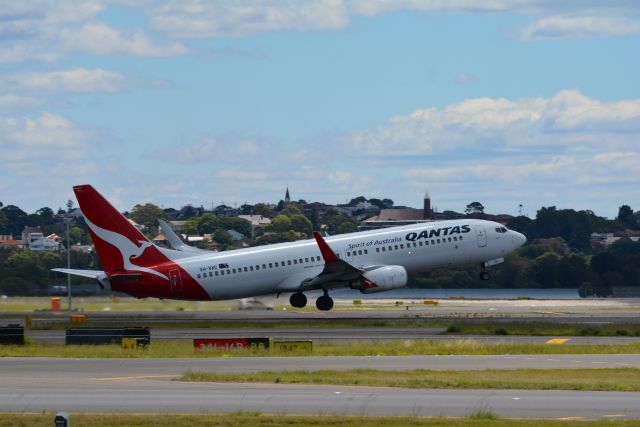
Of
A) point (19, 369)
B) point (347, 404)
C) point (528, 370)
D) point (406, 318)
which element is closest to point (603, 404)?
point (347, 404)

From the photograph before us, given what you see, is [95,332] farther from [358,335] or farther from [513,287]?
[513,287]

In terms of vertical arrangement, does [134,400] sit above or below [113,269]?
below

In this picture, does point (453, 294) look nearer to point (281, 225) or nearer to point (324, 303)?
point (324, 303)

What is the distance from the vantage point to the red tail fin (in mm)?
68875

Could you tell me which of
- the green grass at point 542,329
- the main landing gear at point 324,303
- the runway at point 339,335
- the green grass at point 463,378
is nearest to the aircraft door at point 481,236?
the main landing gear at point 324,303

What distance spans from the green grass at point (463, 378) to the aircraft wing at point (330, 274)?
30.3 meters

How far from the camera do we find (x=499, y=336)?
55000 mm

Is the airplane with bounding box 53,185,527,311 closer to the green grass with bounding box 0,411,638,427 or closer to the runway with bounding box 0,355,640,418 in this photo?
the runway with bounding box 0,355,640,418

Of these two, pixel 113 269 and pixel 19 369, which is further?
pixel 113 269

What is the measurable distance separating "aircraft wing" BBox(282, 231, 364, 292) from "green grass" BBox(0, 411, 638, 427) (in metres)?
39.7

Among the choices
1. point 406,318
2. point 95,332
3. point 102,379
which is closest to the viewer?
point 102,379

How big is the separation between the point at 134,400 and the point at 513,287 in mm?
107964

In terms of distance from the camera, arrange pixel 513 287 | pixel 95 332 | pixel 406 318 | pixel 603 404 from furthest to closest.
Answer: pixel 513 287 → pixel 406 318 → pixel 95 332 → pixel 603 404

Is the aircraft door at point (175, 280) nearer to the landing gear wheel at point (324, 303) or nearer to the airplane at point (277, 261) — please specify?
the airplane at point (277, 261)
